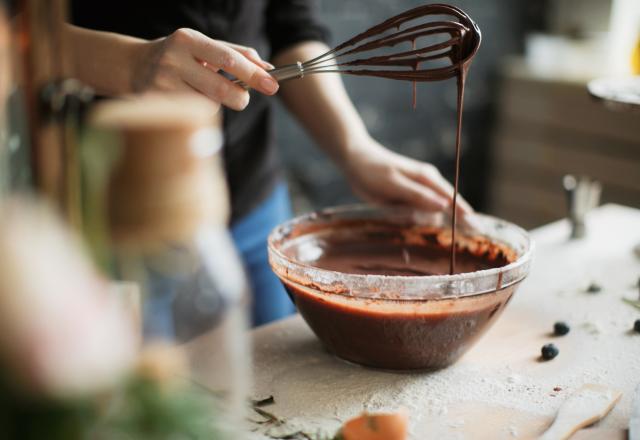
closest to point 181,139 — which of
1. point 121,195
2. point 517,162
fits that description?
point 121,195

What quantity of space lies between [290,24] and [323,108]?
0.21 m

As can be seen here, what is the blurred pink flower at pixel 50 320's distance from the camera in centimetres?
39

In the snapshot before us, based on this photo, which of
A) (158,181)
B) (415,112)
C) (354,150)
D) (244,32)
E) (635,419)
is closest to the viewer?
(158,181)

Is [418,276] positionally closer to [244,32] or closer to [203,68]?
[203,68]

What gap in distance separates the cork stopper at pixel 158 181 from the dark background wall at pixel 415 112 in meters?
2.00

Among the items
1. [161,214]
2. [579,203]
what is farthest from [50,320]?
[579,203]

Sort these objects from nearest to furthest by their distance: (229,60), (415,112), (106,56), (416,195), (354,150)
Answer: (229,60) → (106,56) → (416,195) → (354,150) → (415,112)

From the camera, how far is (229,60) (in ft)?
3.01

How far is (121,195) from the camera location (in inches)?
20.3

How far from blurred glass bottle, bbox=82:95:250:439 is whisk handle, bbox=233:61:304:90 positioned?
1.18 feet

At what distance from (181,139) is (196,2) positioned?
2.86 feet

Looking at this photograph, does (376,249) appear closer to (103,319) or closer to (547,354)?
(547,354)

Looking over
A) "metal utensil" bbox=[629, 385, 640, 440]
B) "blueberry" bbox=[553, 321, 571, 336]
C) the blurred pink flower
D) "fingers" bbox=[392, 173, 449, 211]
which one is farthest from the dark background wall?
the blurred pink flower

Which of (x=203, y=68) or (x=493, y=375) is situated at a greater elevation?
(x=203, y=68)
